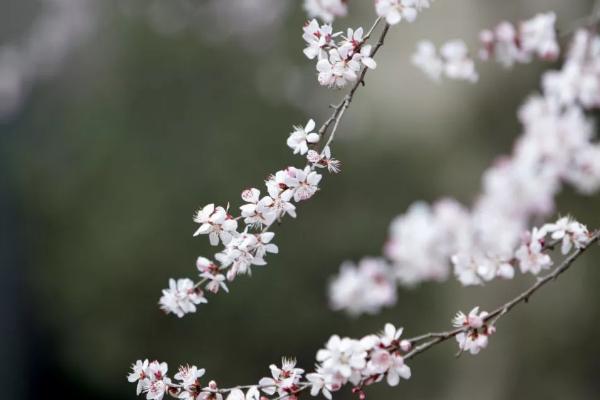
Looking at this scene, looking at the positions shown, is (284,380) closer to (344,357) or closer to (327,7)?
(344,357)

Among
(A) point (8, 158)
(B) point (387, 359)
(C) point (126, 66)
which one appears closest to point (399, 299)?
(C) point (126, 66)

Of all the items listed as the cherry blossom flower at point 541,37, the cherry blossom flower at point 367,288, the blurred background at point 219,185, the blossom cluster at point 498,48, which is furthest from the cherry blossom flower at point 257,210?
the blurred background at point 219,185

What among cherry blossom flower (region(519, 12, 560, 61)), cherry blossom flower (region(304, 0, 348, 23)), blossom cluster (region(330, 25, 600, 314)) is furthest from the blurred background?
cherry blossom flower (region(304, 0, 348, 23))

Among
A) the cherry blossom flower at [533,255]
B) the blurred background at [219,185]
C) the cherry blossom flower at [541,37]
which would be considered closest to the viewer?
the cherry blossom flower at [533,255]

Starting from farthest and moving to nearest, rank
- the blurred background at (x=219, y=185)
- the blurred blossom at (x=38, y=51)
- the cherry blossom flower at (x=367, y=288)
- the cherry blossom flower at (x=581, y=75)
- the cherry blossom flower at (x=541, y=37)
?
the blurred blossom at (x=38, y=51) → the blurred background at (x=219, y=185) → the cherry blossom flower at (x=367, y=288) → the cherry blossom flower at (x=581, y=75) → the cherry blossom flower at (x=541, y=37)

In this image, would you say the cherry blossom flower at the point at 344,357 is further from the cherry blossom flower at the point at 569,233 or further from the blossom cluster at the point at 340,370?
the cherry blossom flower at the point at 569,233

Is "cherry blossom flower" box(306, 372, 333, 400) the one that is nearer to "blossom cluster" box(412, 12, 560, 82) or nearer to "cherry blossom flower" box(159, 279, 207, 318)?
"cherry blossom flower" box(159, 279, 207, 318)

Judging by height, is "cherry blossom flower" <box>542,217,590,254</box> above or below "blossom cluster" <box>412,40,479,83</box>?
below
